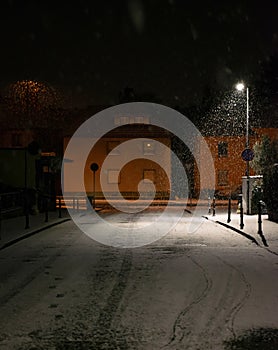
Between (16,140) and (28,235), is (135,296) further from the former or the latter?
(16,140)

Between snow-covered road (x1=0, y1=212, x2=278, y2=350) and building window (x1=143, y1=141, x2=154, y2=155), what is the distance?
4954cm

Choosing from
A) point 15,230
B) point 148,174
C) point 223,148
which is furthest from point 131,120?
point 15,230

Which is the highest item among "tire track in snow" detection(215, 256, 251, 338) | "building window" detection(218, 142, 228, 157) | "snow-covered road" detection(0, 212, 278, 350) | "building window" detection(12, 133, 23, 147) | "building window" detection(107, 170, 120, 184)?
"building window" detection(12, 133, 23, 147)

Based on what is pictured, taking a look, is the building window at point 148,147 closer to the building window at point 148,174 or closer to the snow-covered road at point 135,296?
the building window at point 148,174

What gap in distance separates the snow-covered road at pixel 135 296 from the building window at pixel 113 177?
48.5 meters

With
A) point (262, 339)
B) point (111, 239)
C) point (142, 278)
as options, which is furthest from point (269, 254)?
point (262, 339)

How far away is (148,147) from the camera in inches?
2544

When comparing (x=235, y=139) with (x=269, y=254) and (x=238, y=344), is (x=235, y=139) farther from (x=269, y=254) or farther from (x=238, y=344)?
(x=238, y=344)

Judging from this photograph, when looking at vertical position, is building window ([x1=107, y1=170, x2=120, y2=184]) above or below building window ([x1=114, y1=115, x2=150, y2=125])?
below

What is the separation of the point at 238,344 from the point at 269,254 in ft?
25.6

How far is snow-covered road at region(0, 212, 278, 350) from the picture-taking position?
20.7ft

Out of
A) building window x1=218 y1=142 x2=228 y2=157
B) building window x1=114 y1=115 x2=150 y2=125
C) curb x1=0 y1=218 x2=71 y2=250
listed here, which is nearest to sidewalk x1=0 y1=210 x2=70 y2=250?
curb x1=0 y1=218 x2=71 y2=250

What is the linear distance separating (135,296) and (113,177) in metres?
55.5

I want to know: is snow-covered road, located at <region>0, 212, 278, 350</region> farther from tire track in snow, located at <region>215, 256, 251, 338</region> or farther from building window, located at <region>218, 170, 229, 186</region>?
building window, located at <region>218, 170, 229, 186</region>
